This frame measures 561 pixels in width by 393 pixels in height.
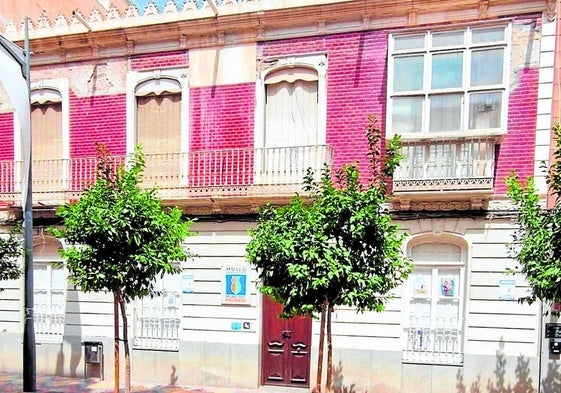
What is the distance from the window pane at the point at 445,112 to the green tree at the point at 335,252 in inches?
112

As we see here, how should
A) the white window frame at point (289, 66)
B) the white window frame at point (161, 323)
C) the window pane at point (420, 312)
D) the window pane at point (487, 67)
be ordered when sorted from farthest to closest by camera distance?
the white window frame at point (161, 323)
the white window frame at point (289, 66)
the window pane at point (420, 312)
the window pane at point (487, 67)

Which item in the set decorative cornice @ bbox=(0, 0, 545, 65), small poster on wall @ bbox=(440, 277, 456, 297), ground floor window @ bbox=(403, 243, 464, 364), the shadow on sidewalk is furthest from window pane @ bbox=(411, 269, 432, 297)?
decorative cornice @ bbox=(0, 0, 545, 65)

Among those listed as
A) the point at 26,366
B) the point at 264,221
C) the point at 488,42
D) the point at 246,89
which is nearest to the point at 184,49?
the point at 246,89

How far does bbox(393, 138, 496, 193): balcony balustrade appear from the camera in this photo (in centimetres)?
827

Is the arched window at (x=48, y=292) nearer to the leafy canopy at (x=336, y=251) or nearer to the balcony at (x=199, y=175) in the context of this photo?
the balcony at (x=199, y=175)

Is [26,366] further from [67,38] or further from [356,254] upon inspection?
[67,38]

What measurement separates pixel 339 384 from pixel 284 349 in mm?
1242

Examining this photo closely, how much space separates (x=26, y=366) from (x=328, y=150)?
21.2 feet

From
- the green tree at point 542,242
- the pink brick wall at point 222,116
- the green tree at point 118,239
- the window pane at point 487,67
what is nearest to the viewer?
the green tree at point 542,242

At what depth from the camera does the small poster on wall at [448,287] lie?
8.79 m

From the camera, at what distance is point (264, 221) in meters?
6.75

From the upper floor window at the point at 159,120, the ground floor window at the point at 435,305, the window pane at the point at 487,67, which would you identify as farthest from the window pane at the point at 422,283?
the upper floor window at the point at 159,120

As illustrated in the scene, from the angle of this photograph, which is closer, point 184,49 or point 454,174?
point 454,174

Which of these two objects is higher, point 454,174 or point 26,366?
point 454,174
